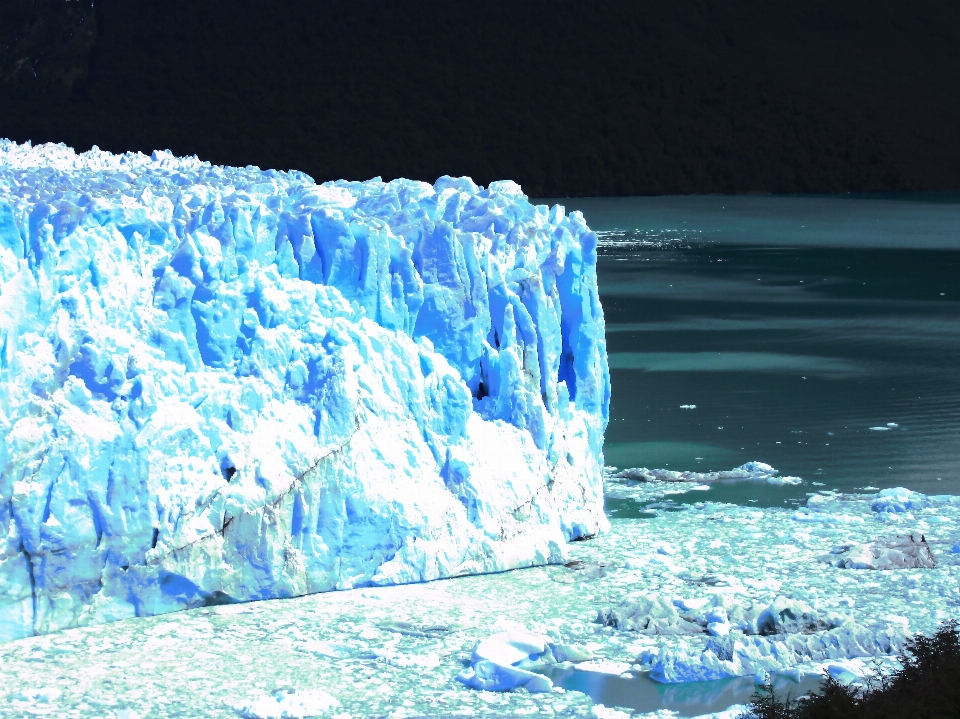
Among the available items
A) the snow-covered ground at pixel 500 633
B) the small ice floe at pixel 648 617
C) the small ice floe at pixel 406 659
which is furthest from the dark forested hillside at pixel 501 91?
the small ice floe at pixel 406 659

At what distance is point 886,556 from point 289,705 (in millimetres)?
3716

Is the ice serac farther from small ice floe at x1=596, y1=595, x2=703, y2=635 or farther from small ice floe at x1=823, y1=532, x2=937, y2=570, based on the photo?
small ice floe at x1=823, y1=532, x2=937, y2=570

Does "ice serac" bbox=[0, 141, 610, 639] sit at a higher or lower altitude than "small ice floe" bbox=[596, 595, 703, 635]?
higher

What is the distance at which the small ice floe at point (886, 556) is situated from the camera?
8.12 meters

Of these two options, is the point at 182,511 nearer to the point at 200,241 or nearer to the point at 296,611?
the point at 296,611

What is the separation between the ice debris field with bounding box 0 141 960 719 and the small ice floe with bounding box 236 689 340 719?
0.5 inches

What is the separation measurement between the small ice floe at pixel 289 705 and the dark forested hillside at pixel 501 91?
38619 millimetres

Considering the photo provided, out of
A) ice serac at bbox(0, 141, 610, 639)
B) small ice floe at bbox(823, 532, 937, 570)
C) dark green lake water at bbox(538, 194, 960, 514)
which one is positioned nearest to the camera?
ice serac at bbox(0, 141, 610, 639)

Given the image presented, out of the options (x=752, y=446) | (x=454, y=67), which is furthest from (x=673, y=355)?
(x=454, y=67)

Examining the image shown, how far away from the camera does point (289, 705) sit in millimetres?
6094

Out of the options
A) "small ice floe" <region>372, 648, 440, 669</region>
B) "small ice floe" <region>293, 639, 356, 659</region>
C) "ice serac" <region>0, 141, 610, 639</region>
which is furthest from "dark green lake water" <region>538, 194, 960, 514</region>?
"small ice floe" <region>293, 639, 356, 659</region>

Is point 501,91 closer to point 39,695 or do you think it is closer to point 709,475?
point 709,475

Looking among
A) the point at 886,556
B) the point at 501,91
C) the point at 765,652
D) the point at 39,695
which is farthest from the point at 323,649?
the point at 501,91

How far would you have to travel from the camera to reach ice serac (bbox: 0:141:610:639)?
7.17 m
